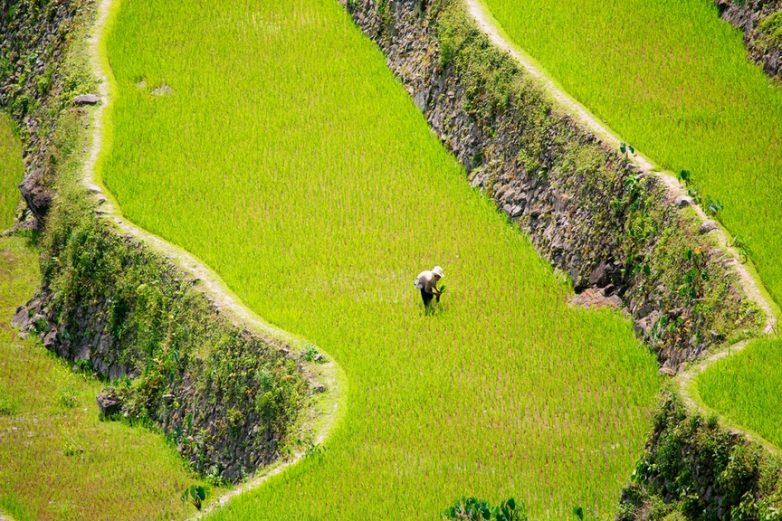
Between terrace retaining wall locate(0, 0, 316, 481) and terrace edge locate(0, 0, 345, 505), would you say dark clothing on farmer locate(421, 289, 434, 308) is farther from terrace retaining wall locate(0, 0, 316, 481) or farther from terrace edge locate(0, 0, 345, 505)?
terrace retaining wall locate(0, 0, 316, 481)

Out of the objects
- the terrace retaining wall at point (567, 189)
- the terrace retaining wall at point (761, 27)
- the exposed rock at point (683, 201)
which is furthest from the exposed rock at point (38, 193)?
the terrace retaining wall at point (761, 27)

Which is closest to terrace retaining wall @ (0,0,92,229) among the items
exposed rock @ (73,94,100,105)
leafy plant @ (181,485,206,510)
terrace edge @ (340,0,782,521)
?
exposed rock @ (73,94,100,105)

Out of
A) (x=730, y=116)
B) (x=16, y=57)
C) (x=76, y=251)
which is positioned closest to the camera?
(x=730, y=116)

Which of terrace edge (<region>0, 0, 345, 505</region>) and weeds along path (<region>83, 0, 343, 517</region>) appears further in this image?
terrace edge (<region>0, 0, 345, 505</region>)

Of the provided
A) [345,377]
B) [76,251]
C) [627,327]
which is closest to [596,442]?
[627,327]

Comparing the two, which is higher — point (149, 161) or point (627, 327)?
point (627, 327)

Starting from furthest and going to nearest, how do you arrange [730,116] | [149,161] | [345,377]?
[149,161] → [730,116] → [345,377]

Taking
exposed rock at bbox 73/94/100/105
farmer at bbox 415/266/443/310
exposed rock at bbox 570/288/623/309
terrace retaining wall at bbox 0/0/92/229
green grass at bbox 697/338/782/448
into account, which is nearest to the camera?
green grass at bbox 697/338/782/448

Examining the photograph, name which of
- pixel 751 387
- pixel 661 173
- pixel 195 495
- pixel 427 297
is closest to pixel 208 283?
pixel 427 297

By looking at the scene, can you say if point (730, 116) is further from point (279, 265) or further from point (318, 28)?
point (318, 28)
